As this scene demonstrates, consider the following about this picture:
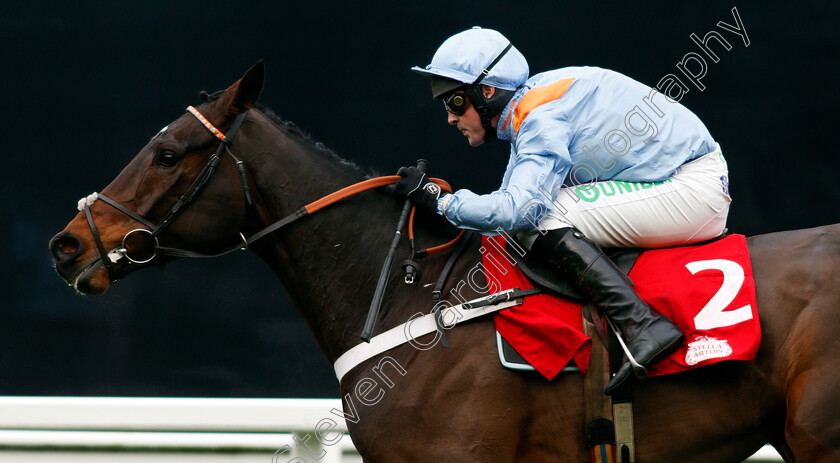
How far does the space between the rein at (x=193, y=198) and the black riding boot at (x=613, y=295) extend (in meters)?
0.34

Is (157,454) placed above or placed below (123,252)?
below

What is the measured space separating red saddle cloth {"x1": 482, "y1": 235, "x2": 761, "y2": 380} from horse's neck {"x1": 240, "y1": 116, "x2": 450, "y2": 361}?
403 millimetres

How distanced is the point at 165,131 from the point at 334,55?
1.87m

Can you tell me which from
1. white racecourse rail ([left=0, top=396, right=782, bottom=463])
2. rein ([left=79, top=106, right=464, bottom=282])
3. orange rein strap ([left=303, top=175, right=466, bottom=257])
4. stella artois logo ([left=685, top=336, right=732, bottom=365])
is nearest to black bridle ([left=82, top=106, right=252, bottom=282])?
rein ([left=79, top=106, right=464, bottom=282])

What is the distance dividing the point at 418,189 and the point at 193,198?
652mm

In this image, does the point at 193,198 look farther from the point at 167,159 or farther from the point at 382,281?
the point at 382,281

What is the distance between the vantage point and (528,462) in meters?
2.27

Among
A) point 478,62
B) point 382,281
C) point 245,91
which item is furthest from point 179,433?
point 478,62

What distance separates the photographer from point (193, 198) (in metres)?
2.46

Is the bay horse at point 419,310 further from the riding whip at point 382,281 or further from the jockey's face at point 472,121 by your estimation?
the jockey's face at point 472,121

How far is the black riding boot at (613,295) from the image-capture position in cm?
216

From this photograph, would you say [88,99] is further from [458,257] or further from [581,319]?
[581,319]

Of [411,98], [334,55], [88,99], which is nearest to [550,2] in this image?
[411,98]

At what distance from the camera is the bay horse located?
2.20m
